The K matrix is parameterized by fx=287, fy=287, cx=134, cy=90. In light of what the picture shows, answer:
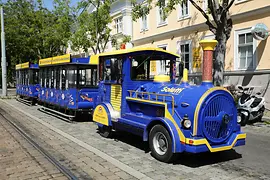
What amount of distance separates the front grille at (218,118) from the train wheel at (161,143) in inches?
29.7

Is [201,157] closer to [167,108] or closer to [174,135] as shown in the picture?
[174,135]

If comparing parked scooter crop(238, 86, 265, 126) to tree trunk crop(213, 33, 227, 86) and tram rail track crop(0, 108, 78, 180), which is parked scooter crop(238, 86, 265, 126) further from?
tram rail track crop(0, 108, 78, 180)

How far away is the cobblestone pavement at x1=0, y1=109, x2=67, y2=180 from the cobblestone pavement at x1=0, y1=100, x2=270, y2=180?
19.3 inches

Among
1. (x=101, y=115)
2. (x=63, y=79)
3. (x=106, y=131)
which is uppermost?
(x=63, y=79)

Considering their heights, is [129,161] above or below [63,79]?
below

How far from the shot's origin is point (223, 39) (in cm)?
1153

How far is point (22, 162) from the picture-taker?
19.4 ft

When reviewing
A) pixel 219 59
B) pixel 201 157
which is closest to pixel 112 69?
pixel 201 157

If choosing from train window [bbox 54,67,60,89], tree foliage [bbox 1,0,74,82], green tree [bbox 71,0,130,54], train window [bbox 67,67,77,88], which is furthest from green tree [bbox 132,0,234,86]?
tree foliage [bbox 1,0,74,82]

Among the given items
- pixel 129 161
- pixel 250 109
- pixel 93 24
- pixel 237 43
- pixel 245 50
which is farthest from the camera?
pixel 93 24

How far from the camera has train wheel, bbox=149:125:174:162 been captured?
5.64 metres

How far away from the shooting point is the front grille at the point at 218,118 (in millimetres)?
5477

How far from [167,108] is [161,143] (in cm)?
75

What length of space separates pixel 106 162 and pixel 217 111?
246 centimetres
